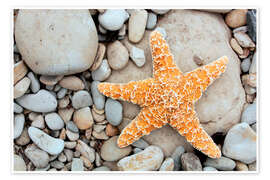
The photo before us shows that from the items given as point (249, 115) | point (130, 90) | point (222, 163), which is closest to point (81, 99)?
point (130, 90)

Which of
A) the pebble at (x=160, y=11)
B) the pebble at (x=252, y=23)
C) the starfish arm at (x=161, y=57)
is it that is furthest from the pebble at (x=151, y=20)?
the pebble at (x=252, y=23)

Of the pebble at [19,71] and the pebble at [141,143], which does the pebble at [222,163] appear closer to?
the pebble at [141,143]

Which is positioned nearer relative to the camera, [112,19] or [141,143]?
[112,19]

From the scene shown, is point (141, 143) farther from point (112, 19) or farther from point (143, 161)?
point (112, 19)

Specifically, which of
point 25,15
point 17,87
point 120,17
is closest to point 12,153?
point 17,87

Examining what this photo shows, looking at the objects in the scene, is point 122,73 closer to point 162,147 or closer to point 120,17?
point 120,17

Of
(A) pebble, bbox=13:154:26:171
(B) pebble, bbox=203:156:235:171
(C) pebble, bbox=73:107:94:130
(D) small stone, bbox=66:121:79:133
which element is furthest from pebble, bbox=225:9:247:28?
(A) pebble, bbox=13:154:26:171

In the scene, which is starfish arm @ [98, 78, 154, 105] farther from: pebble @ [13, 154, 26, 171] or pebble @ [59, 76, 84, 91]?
pebble @ [13, 154, 26, 171]
